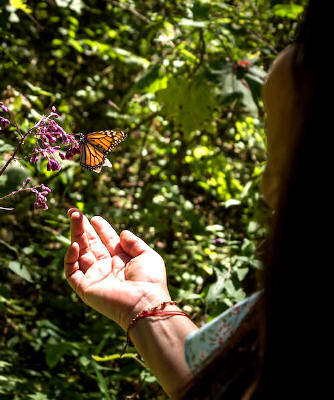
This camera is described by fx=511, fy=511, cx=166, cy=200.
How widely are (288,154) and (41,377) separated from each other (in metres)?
2.46

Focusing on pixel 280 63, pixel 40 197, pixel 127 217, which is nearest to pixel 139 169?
pixel 127 217

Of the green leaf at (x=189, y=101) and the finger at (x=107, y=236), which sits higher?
the green leaf at (x=189, y=101)

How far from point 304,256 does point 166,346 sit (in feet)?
1.58

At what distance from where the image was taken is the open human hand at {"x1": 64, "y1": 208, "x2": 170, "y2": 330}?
1326mm

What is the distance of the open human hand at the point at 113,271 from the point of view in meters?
1.33

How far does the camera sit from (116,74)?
4727 mm

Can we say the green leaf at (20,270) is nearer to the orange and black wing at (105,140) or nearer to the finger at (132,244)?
the orange and black wing at (105,140)

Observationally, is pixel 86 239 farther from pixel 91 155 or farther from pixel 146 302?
pixel 91 155

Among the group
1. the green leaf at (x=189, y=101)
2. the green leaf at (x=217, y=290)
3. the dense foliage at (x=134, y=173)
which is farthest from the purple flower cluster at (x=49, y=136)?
the green leaf at (x=189, y=101)

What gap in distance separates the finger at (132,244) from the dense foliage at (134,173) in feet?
1.29

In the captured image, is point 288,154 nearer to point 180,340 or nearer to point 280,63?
point 280,63

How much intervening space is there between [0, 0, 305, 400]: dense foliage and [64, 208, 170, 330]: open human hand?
36 cm

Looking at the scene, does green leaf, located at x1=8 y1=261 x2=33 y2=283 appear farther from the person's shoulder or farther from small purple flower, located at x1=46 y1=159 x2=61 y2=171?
the person's shoulder

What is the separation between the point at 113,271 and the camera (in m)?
1.48
